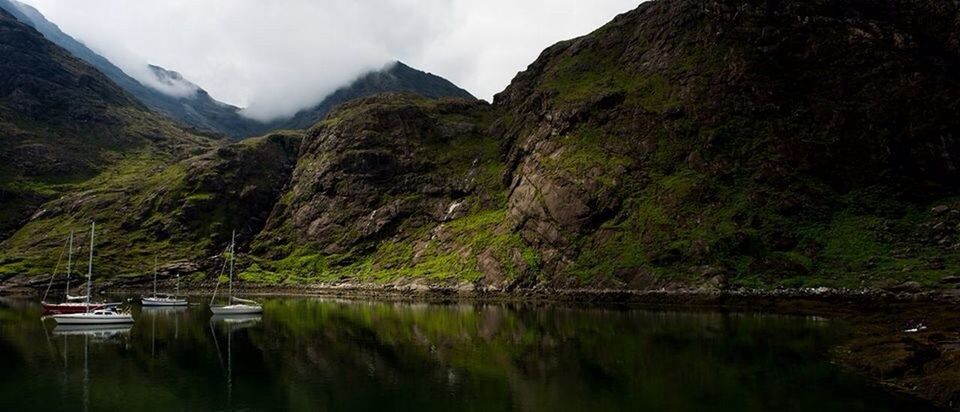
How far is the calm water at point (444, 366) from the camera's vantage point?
131 feet

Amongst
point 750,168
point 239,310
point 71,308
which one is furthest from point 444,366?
point 750,168

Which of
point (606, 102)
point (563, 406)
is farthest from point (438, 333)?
point (606, 102)

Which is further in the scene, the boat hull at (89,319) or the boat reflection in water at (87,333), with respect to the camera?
the boat hull at (89,319)

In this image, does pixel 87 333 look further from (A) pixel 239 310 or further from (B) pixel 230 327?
(A) pixel 239 310

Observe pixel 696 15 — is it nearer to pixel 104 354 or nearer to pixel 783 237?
pixel 783 237

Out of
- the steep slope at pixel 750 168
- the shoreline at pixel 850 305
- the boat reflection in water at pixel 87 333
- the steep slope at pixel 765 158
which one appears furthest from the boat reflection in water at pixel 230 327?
the steep slope at pixel 765 158

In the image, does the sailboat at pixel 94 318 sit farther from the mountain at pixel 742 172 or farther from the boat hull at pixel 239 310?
the mountain at pixel 742 172

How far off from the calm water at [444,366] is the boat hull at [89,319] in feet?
9.56

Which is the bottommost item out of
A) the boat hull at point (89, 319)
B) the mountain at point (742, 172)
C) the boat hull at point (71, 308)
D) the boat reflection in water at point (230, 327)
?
the boat reflection in water at point (230, 327)

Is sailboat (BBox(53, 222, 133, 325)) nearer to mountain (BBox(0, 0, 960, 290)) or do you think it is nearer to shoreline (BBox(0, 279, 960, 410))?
shoreline (BBox(0, 279, 960, 410))

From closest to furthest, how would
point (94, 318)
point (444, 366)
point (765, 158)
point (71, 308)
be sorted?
point (444, 366)
point (94, 318)
point (71, 308)
point (765, 158)

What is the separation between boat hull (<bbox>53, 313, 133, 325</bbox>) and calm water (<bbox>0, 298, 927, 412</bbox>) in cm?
291

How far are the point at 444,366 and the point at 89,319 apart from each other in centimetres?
6701

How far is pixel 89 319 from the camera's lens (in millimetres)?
90625
